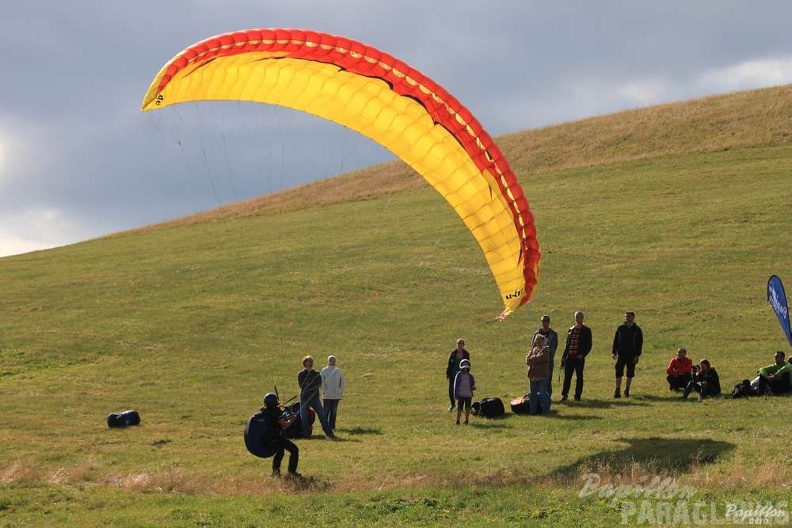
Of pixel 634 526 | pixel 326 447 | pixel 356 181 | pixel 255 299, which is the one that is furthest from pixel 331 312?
pixel 356 181

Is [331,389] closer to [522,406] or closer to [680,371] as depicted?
[522,406]

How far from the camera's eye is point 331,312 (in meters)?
32.5

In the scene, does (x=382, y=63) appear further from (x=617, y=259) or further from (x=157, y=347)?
(x=617, y=259)

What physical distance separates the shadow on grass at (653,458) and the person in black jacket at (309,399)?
5258 mm

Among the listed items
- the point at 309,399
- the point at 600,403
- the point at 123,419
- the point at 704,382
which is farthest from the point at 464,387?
the point at 123,419

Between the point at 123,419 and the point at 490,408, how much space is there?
6.72 metres

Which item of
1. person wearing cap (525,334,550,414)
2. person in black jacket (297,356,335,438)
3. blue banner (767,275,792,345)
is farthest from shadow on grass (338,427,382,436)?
blue banner (767,275,792,345)

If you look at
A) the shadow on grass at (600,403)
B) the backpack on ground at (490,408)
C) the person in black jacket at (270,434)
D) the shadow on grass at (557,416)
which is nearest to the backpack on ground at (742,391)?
the shadow on grass at (600,403)

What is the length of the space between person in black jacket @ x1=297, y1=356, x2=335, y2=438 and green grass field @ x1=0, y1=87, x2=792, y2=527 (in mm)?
580

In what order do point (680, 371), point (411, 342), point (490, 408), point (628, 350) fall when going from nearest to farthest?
point (490, 408)
point (628, 350)
point (680, 371)
point (411, 342)

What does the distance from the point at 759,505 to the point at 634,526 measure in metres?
1.44

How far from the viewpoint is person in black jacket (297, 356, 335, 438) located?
59.7ft

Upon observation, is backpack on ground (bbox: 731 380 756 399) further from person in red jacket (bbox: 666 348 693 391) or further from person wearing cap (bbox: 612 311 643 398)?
person wearing cap (bbox: 612 311 643 398)

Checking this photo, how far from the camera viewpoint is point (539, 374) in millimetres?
18969
